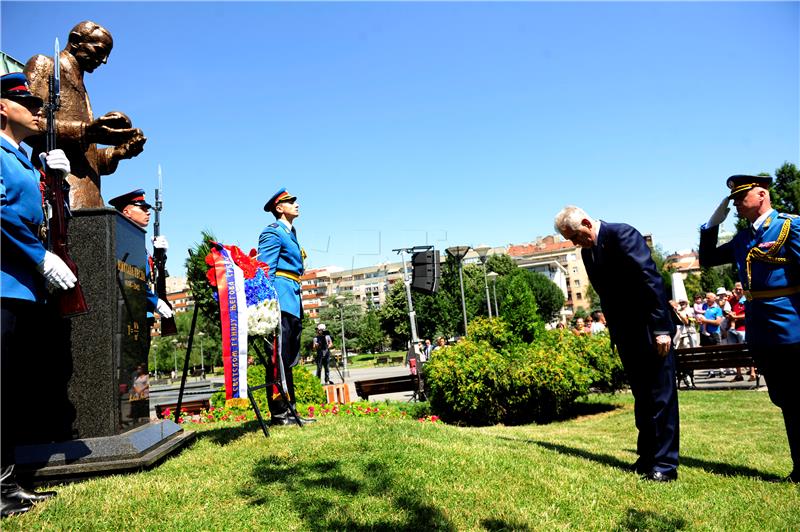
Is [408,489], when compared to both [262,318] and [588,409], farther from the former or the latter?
[588,409]

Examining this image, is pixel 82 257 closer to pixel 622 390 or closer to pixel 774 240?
pixel 774 240

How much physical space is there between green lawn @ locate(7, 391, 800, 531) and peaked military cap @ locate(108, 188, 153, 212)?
2320 mm

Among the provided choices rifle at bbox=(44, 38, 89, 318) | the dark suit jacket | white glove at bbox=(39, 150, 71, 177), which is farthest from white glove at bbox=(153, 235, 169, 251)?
the dark suit jacket

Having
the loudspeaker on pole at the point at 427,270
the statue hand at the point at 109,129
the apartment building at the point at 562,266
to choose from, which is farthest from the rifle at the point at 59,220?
the apartment building at the point at 562,266

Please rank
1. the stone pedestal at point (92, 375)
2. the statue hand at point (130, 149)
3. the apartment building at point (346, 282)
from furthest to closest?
the apartment building at point (346, 282)
the statue hand at point (130, 149)
the stone pedestal at point (92, 375)

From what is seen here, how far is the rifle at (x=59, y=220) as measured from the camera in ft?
11.8

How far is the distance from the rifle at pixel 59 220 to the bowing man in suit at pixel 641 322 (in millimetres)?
3737

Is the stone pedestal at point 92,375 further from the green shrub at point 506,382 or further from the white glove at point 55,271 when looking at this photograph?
the green shrub at point 506,382

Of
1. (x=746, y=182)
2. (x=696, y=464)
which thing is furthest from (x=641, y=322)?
(x=696, y=464)

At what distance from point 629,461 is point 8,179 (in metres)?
5.29

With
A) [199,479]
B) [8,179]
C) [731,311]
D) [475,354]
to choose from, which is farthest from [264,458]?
[731,311]

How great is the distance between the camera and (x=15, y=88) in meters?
3.50

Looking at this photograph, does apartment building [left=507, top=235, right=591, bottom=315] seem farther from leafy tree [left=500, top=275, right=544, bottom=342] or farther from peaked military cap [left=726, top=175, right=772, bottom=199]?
peaked military cap [left=726, top=175, right=772, bottom=199]

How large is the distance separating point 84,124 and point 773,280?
5.73m
